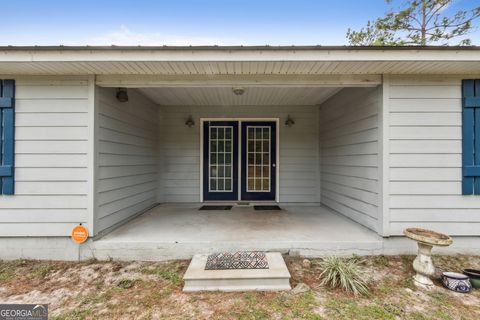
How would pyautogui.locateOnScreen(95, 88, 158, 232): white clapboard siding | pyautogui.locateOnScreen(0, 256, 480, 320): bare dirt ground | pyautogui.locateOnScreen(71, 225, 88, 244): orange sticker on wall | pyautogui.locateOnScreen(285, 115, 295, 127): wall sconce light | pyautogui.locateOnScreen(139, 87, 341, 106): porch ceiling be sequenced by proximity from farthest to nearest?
pyautogui.locateOnScreen(285, 115, 295, 127): wall sconce light
pyautogui.locateOnScreen(139, 87, 341, 106): porch ceiling
pyautogui.locateOnScreen(95, 88, 158, 232): white clapboard siding
pyautogui.locateOnScreen(71, 225, 88, 244): orange sticker on wall
pyautogui.locateOnScreen(0, 256, 480, 320): bare dirt ground

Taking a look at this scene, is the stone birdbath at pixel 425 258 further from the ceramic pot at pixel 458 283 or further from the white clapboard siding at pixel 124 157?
the white clapboard siding at pixel 124 157

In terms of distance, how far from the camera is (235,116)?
5.08 meters

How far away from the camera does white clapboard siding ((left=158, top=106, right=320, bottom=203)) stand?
16.6 ft

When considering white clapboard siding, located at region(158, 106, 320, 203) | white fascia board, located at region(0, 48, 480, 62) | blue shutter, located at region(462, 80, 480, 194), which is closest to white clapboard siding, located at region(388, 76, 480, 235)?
blue shutter, located at region(462, 80, 480, 194)

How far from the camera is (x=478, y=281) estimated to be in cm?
227

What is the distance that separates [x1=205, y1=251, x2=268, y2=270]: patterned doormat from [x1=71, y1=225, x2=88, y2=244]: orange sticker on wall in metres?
1.53

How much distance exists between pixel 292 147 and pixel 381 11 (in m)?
6.76

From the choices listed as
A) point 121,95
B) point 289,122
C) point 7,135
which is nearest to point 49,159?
point 7,135

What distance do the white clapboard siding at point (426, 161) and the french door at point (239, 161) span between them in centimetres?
256

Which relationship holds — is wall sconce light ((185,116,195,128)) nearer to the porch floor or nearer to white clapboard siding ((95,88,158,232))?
white clapboard siding ((95,88,158,232))

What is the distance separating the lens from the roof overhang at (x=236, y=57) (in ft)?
8.04

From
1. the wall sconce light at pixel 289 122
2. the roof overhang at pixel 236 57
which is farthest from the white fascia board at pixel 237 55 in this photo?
the wall sconce light at pixel 289 122

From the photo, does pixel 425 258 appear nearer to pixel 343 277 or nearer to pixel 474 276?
pixel 474 276

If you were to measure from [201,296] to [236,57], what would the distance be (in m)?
2.44
